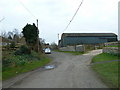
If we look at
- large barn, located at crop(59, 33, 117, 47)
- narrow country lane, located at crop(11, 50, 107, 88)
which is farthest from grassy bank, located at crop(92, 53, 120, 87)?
large barn, located at crop(59, 33, 117, 47)

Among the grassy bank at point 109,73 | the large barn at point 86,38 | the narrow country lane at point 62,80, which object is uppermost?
the large barn at point 86,38

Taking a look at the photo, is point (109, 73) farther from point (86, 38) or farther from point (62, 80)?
point (86, 38)

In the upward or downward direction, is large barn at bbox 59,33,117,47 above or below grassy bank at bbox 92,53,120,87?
above

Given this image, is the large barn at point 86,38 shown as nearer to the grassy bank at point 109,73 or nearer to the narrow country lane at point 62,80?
the grassy bank at point 109,73

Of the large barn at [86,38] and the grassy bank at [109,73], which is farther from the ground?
the large barn at [86,38]

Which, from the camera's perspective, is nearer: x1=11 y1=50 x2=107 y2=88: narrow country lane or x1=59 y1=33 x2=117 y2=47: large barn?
x1=11 y1=50 x2=107 y2=88: narrow country lane

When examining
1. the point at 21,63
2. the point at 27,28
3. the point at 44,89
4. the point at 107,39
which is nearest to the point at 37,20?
the point at 27,28

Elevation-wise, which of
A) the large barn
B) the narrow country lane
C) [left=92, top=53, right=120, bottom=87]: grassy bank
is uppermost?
the large barn


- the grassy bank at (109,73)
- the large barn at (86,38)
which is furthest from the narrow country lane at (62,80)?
the large barn at (86,38)

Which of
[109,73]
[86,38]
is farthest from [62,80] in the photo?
[86,38]

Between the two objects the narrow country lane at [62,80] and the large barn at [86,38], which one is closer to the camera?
the narrow country lane at [62,80]

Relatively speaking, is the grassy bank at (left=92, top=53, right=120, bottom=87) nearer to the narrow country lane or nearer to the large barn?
the narrow country lane

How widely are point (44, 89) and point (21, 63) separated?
1303 cm

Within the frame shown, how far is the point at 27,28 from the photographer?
134 feet
